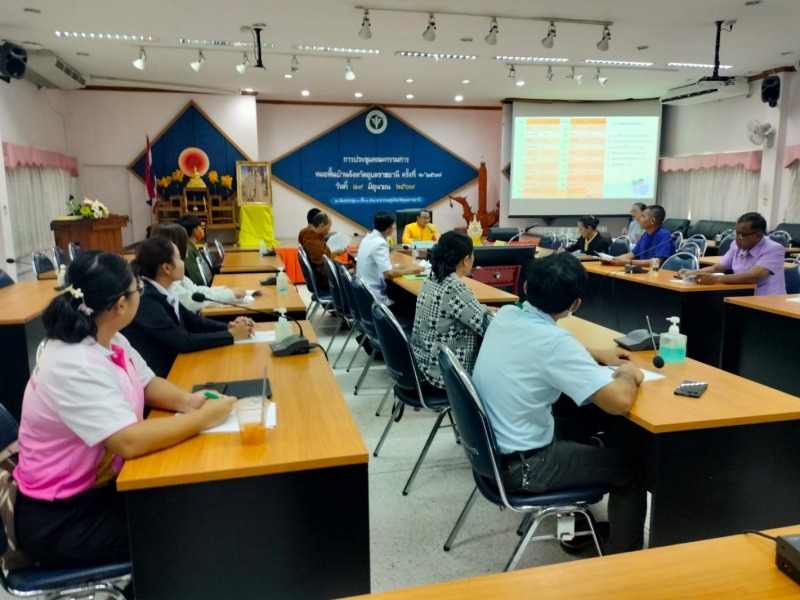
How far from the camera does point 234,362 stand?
94.0 inches

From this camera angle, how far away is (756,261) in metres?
4.25

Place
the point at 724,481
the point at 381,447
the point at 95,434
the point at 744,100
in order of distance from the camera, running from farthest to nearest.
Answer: the point at 744,100 < the point at 381,447 < the point at 724,481 < the point at 95,434

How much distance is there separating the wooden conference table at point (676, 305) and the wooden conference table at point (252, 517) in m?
3.47

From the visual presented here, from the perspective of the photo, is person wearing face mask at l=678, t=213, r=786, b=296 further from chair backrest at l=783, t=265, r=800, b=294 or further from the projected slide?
the projected slide

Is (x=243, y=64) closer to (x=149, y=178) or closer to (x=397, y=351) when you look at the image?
(x=149, y=178)

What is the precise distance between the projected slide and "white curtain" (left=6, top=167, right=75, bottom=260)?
7.36m

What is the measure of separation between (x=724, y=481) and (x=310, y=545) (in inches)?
51.6

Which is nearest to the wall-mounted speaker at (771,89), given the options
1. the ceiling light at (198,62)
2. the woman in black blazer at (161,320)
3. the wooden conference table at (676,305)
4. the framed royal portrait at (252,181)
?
the wooden conference table at (676,305)

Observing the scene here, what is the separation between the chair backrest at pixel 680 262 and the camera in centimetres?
515

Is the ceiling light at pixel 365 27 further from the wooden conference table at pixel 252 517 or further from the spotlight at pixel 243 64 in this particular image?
the wooden conference table at pixel 252 517

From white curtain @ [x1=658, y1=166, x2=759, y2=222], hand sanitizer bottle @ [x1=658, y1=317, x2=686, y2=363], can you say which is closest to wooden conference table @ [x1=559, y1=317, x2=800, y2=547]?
hand sanitizer bottle @ [x1=658, y1=317, x2=686, y2=363]

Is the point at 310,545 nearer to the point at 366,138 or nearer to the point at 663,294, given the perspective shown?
the point at 663,294

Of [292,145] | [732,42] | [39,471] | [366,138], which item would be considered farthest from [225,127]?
[39,471]

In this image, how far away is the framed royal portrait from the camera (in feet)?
31.1
